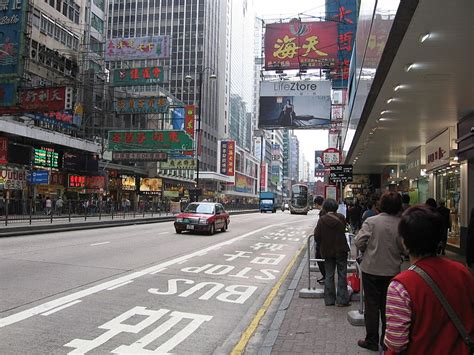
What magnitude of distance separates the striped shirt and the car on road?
19.4 m

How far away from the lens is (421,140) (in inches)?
742

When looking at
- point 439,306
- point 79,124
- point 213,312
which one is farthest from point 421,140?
point 79,124

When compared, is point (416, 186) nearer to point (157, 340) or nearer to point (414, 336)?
point (157, 340)

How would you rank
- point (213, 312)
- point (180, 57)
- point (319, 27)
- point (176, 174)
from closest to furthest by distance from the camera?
point (213, 312) < point (319, 27) < point (176, 174) < point (180, 57)

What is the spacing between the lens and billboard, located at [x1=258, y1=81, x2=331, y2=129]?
26.2 metres

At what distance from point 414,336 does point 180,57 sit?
9735 cm

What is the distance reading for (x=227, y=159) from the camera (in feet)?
324

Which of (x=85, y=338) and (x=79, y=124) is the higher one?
(x=79, y=124)

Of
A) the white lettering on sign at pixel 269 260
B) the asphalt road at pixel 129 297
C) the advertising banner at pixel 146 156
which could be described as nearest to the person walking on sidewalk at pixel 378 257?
the asphalt road at pixel 129 297

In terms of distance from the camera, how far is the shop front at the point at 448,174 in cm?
1533

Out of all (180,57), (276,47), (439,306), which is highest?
(180,57)

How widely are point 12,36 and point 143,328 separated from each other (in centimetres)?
2170

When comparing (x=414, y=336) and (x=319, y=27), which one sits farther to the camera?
(x=319, y=27)

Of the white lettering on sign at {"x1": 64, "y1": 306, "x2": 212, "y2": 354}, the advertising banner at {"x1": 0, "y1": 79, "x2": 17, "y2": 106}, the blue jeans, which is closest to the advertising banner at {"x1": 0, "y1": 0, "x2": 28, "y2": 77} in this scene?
the advertising banner at {"x1": 0, "y1": 79, "x2": 17, "y2": 106}
